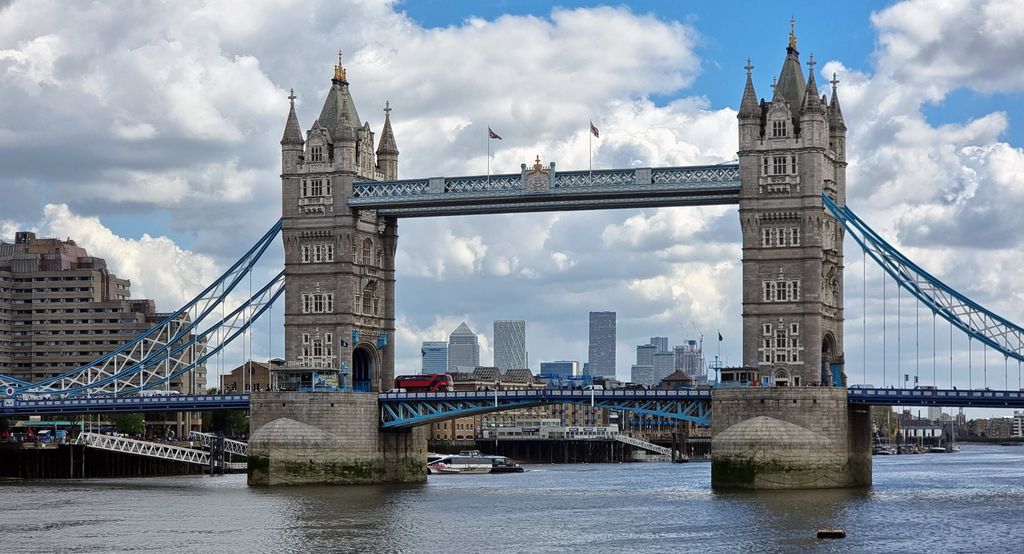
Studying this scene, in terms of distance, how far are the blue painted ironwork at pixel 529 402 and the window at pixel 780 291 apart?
27.3ft

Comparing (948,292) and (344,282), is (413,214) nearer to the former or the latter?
(344,282)

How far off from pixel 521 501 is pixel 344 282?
29.6 meters

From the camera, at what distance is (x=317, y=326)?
141 m

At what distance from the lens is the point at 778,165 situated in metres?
127

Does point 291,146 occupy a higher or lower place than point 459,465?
higher

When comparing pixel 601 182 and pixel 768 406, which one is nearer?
pixel 768 406

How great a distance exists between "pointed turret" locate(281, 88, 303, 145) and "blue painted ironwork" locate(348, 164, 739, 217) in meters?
6.46

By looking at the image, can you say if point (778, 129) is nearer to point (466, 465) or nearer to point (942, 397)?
point (942, 397)

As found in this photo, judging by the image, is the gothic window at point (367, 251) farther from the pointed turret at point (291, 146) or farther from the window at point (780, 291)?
the window at point (780, 291)

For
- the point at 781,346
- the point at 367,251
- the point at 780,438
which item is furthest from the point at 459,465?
the point at 780,438

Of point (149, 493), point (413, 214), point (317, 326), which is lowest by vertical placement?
point (149, 493)

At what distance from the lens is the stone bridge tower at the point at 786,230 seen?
4975 inches

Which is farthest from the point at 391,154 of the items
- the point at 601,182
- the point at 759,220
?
the point at 759,220

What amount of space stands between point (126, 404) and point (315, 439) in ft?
69.8
